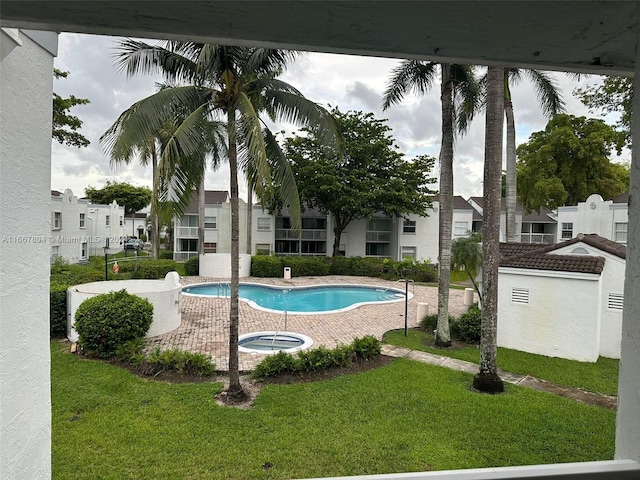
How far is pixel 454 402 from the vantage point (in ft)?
23.1

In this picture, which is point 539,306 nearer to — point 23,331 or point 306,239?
A: point 23,331

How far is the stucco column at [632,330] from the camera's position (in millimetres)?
1246

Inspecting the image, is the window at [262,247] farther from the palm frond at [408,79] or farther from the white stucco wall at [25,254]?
the white stucco wall at [25,254]

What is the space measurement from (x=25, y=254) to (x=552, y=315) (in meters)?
11.4

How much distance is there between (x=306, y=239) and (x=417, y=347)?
22.3 m

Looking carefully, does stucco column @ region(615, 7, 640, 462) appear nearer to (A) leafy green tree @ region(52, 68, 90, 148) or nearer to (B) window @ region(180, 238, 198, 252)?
(A) leafy green tree @ region(52, 68, 90, 148)

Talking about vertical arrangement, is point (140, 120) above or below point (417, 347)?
above

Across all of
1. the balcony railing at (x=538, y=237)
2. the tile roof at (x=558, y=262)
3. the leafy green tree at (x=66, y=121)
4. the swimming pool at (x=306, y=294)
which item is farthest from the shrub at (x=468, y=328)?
the balcony railing at (x=538, y=237)

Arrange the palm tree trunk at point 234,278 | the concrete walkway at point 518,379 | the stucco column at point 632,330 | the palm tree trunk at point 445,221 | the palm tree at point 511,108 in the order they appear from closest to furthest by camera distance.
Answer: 1. the stucco column at point 632,330
2. the palm tree trunk at point 234,278
3. the concrete walkway at point 518,379
4. the palm tree trunk at point 445,221
5. the palm tree at point 511,108

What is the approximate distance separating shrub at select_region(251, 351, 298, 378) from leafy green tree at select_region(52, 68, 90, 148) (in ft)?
48.8

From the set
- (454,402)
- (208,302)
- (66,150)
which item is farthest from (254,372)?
(66,150)

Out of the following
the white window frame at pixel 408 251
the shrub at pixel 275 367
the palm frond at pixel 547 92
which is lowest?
the shrub at pixel 275 367

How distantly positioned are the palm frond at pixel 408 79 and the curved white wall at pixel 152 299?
9.28 meters

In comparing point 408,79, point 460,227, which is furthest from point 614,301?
point 460,227
